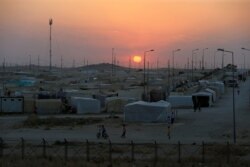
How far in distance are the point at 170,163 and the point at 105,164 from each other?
12.3 feet

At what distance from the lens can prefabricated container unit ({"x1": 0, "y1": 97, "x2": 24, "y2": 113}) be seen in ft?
224

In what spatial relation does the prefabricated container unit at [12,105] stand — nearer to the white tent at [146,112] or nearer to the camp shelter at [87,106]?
the camp shelter at [87,106]

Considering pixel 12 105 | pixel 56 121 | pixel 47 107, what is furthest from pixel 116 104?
pixel 12 105

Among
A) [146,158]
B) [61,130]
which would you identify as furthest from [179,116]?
[146,158]

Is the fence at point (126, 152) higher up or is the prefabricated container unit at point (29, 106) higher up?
the prefabricated container unit at point (29, 106)

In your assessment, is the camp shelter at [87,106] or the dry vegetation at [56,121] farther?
the camp shelter at [87,106]

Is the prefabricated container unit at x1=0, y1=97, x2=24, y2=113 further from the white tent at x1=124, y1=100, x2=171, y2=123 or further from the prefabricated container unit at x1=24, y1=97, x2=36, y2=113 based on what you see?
the white tent at x1=124, y1=100, x2=171, y2=123

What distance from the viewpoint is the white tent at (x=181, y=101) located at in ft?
250

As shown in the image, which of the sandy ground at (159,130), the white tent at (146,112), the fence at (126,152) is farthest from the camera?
the white tent at (146,112)

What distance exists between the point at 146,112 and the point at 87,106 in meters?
12.4

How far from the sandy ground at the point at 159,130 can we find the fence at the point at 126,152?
208 inches

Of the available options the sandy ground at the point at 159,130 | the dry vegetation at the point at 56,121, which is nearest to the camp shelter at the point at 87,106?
the sandy ground at the point at 159,130

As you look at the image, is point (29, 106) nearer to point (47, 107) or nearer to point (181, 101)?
point (47, 107)

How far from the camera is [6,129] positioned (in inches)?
2163
